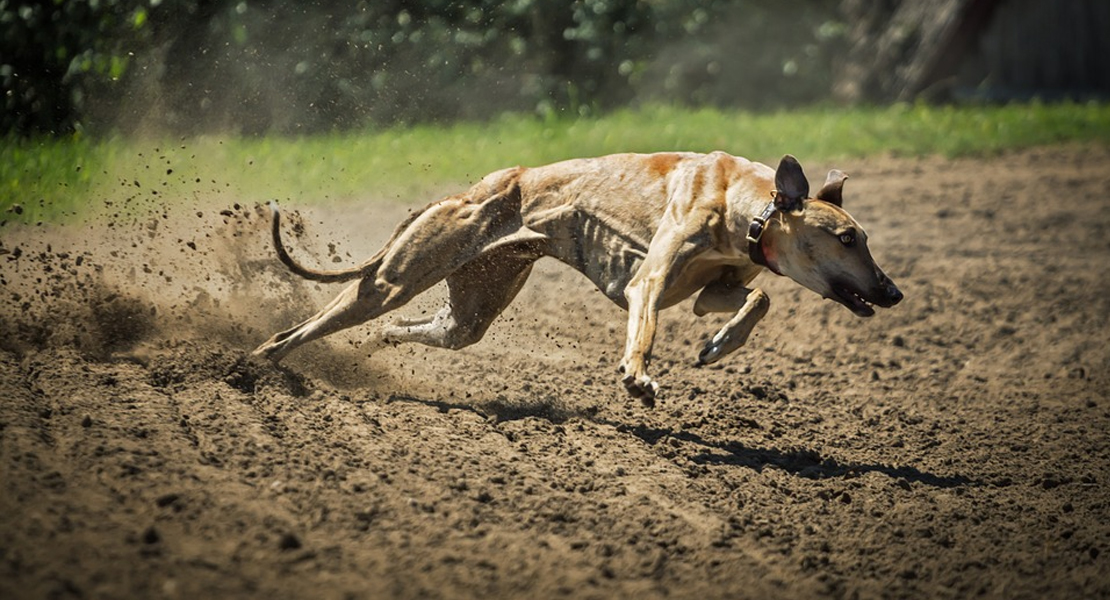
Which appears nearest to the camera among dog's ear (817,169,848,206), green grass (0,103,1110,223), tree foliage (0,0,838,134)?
dog's ear (817,169,848,206)

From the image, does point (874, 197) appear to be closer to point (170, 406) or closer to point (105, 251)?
point (105, 251)

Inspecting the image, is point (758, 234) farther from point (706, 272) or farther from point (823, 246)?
point (706, 272)

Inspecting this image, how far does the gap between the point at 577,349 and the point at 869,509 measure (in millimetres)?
3134

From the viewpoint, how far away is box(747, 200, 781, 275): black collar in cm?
588

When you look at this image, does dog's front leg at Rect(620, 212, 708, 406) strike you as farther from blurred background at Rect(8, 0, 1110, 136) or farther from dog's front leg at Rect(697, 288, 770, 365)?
blurred background at Rect(8, 0, 1110, 136)

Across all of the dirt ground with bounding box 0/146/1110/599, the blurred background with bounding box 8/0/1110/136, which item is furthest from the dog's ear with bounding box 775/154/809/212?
the blurred background with bounding box 8/0/1110/136

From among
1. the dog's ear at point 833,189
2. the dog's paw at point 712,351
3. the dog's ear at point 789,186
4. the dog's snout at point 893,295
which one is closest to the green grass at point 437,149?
the dog's paw at point 712,351

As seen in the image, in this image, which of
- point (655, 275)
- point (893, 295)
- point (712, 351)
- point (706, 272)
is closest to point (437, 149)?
point (706, 272)

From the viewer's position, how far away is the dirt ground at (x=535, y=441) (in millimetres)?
4500

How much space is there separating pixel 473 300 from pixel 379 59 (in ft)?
24.1

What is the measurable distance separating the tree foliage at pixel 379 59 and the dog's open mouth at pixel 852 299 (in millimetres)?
7251

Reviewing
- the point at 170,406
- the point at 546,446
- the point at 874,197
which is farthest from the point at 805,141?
the point at 170,406

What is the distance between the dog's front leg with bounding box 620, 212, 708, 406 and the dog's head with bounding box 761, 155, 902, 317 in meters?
0.37

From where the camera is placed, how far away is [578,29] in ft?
47.5
